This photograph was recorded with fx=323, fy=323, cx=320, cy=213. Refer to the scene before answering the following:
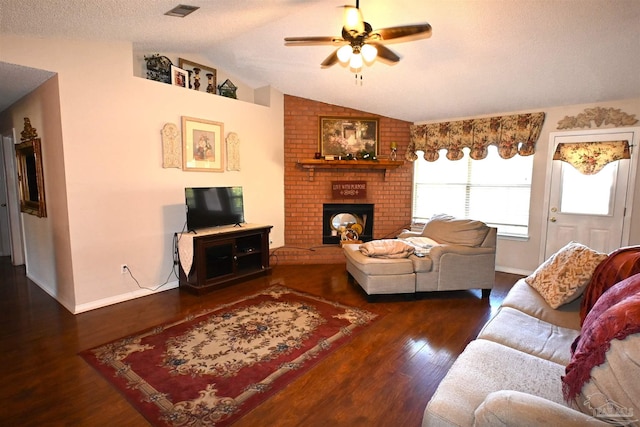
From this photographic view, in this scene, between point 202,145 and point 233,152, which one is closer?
point 202,145

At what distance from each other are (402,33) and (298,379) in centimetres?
254

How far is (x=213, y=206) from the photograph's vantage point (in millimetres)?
3996

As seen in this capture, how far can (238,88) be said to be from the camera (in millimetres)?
4914

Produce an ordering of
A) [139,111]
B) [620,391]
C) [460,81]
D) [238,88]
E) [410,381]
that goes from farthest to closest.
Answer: [238,88] < [460,81] < [139,111] < [410,381] < [620,391]

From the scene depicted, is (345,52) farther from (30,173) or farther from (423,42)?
(30,173)

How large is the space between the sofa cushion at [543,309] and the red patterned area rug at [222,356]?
1233 mm

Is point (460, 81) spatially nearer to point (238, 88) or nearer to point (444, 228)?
point (444, 228)

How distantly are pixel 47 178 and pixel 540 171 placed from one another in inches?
235

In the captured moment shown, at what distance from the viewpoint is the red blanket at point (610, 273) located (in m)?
1.90

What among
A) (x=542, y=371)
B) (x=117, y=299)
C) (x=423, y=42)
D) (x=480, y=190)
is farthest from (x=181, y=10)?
(x=480, y=190)

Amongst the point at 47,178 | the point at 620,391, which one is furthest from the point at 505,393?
the point at 47,178

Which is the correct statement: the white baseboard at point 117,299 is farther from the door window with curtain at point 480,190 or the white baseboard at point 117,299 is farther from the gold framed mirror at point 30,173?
the door window with curtain at point 480,190

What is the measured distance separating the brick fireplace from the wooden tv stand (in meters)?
0.66

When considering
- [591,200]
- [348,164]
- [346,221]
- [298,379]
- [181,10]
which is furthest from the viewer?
[346,221]
